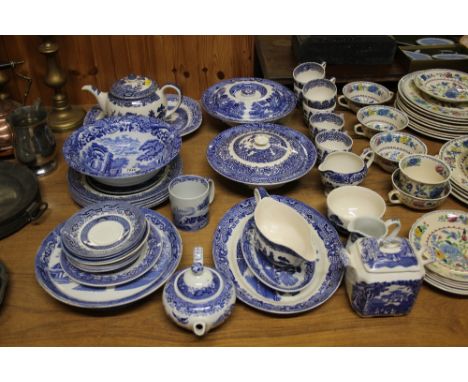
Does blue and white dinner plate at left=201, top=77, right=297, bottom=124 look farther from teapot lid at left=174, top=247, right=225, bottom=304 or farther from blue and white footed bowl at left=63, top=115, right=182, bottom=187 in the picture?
teapot lid at left=174, top=247, right=225, bottom=304

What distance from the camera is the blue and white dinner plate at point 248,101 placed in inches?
53.2

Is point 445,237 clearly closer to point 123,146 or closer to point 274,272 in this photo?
point 274,272

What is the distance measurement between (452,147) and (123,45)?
1081 millimetres

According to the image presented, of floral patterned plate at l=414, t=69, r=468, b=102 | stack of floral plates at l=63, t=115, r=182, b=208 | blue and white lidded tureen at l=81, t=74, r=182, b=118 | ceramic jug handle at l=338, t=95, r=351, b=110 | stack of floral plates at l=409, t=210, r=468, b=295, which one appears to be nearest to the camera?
stack of floral plates at l=409, t=210, r=468, b=295

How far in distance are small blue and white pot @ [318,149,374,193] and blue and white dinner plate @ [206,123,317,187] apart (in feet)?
0.16

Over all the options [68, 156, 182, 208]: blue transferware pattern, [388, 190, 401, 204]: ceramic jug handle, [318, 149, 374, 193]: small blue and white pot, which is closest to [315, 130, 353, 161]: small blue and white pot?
[318, 149, 374, 193]: small blue and white pot

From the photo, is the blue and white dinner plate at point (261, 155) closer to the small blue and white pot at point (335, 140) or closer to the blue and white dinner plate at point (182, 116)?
the small blue and white pot at point (335, 140)

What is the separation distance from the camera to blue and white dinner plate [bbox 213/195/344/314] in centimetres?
91

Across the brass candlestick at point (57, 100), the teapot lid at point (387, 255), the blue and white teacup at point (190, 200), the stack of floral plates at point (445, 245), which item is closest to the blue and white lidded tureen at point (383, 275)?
the teapot lid at point (387, 255)

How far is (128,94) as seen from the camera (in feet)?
4.18

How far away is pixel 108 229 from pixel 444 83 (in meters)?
1.11

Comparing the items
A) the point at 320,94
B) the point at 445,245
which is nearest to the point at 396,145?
→ the point at 320,94

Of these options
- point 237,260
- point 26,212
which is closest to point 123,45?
point 26,212

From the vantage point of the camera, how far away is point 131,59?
63.1 inches
